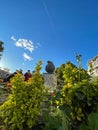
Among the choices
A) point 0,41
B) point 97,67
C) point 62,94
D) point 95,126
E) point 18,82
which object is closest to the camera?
point 95,126

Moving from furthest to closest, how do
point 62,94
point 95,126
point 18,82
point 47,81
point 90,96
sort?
point 47,81 < point 18,82 < point 62,94 < point 90,96 < point 95,126

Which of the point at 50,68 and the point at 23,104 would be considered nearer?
the point at 23,104

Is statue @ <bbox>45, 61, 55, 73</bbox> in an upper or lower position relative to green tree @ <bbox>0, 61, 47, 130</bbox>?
upper

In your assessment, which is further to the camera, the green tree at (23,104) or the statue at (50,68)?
the statue at (50,68)

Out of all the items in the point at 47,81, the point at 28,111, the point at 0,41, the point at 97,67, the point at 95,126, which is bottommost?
the point at 95,126

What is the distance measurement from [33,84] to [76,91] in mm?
1494

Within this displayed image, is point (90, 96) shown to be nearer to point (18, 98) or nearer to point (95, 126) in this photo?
point (95, 126)

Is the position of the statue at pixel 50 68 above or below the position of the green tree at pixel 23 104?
above

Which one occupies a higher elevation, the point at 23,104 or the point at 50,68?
the point at 50,68

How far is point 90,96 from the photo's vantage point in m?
6.75

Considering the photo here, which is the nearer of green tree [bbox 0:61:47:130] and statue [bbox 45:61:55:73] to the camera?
green tree [bbox 0:61:47:130]

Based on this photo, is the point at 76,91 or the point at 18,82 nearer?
the point at 76,91

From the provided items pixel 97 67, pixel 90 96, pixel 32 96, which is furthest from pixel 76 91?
pixel 97 67

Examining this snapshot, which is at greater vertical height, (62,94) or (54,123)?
(62,94)
